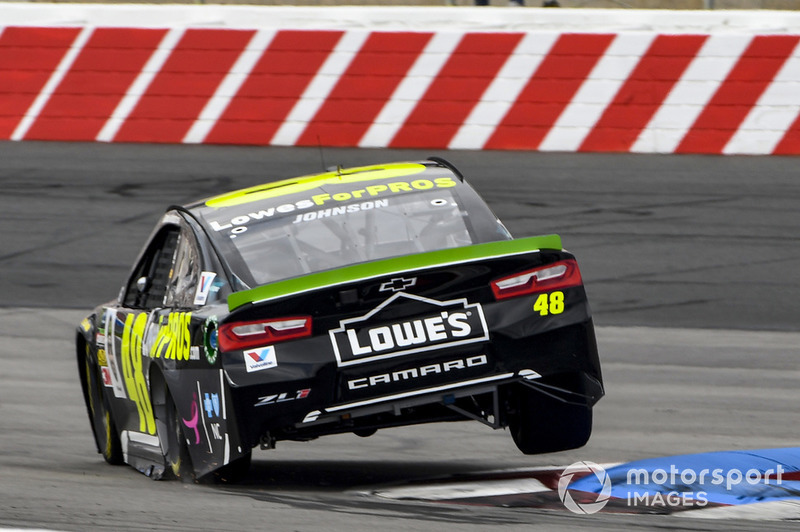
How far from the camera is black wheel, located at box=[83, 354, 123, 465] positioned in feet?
26.0

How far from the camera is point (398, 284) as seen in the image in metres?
6.01

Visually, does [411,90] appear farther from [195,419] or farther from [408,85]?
[195,419]

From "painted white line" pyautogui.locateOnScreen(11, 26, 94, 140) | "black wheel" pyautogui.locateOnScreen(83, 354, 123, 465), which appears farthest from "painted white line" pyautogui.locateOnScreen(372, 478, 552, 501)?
"painted white line" pyautogui.locateOnScreen(11, 26, 94, 140)

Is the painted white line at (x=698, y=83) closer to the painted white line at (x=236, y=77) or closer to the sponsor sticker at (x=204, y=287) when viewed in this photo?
the painted white line at (x=236, y=77)

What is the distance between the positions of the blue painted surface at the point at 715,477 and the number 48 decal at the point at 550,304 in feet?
2.50

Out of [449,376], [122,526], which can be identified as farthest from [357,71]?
[122,526]

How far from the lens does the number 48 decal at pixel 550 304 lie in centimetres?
616

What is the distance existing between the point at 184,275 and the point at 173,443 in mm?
788

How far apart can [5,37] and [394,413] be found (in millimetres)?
9512

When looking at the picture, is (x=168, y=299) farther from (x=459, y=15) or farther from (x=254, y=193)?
(x=459, y=15)

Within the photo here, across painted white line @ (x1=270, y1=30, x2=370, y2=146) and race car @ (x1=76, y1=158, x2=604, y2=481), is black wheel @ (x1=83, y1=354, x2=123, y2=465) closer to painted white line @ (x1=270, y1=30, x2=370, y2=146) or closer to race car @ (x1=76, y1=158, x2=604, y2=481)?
race car @ (x1=76, y1=158, x2=604, y2=481)

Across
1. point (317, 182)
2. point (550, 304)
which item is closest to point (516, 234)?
point (317, 182)

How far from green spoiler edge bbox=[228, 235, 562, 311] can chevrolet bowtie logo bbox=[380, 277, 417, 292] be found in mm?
41

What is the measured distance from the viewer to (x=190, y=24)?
14.0 m
